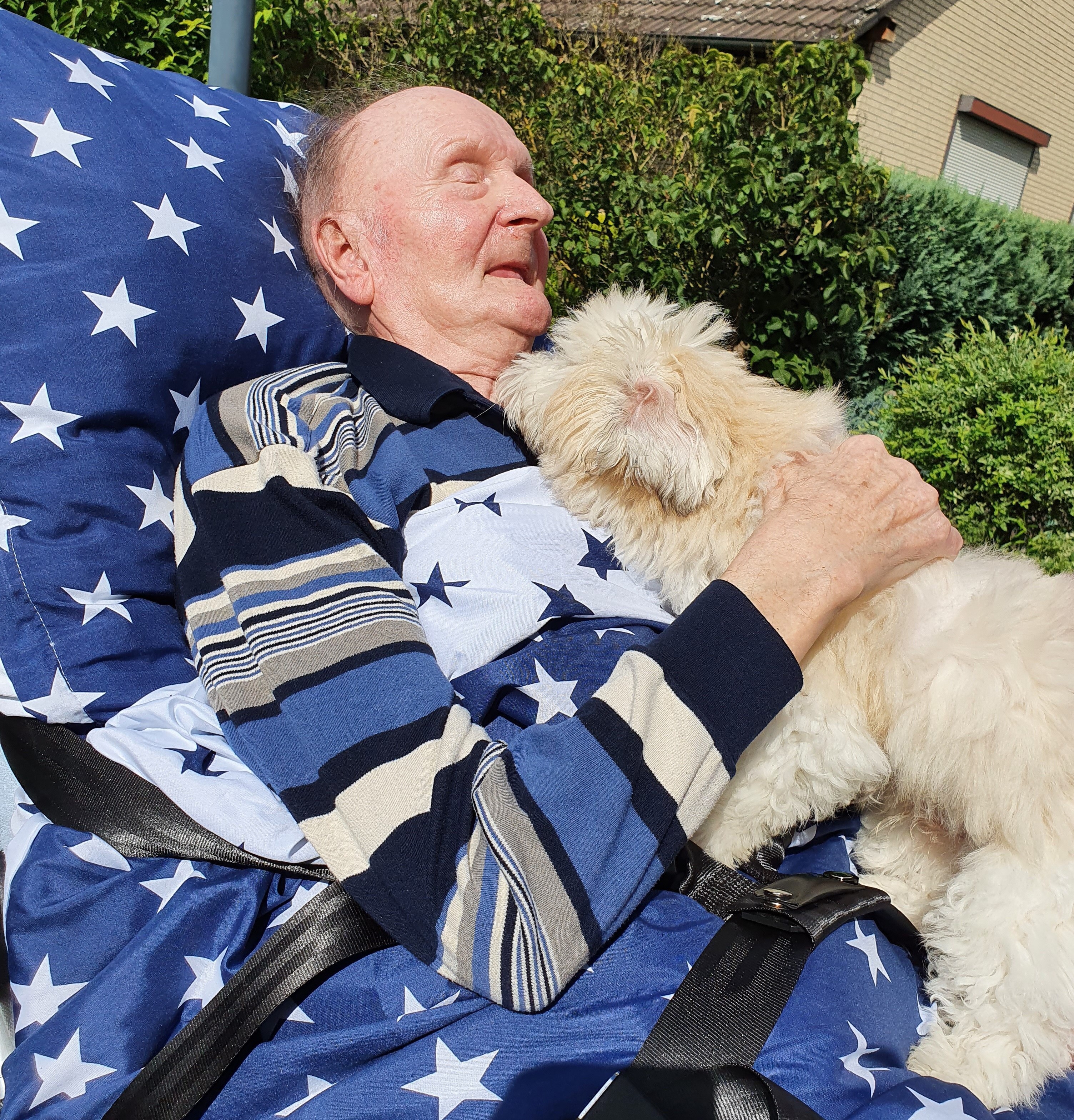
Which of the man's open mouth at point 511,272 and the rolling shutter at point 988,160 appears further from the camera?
the rolling shutter at point 988,160

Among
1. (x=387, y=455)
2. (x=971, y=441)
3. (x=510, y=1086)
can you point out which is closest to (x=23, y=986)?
(x=510, y=1086)

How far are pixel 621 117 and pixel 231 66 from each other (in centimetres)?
408

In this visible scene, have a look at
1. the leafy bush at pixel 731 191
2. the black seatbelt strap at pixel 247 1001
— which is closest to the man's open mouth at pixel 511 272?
the black seatbelt strap at pixel 247 1001

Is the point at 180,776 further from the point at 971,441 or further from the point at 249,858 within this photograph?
→ the point at 971,441

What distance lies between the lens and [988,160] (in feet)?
56.3

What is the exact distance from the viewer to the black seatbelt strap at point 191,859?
133 cm

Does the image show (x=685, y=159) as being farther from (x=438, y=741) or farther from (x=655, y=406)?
(x=438, y=741)

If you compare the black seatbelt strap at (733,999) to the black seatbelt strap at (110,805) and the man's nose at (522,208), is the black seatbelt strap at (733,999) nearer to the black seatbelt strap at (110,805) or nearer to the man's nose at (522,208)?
the black seatbelt strap at (110,805)

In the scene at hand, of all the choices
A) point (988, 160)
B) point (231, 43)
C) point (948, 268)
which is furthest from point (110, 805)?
point (988, 160)

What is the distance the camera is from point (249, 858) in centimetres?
156

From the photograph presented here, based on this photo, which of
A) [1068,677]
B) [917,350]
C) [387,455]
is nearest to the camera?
[1068,677]

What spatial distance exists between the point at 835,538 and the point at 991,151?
1947 centimetres

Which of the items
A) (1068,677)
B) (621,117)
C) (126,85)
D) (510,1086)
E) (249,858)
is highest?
(621,117)

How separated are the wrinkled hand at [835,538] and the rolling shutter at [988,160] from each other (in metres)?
17.0
